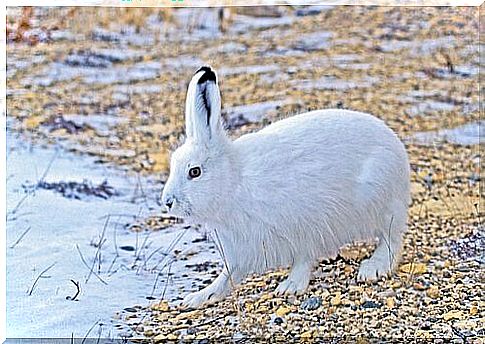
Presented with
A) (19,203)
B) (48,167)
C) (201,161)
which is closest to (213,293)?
(201,161)

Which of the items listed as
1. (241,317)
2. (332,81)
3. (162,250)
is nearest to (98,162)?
(162,250)

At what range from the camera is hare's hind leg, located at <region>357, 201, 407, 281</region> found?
1545 mm

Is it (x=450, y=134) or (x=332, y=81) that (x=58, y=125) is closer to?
(x=332, y=81)

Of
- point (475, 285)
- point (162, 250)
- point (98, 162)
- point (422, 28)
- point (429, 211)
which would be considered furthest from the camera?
point (422, 28)

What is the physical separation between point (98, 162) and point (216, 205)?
832mm

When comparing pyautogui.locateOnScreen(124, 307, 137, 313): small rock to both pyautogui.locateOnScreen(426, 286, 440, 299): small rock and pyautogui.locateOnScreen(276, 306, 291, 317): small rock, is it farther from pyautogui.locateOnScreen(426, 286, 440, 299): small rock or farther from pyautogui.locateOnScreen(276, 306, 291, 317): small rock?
pyautogui.locateOnScreen(426, 286, 440, 299): small rock

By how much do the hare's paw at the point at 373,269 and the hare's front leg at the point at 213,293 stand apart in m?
0.23

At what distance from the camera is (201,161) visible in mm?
1447

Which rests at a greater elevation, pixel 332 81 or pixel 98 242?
pixel 332 81

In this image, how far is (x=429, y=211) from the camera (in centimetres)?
190

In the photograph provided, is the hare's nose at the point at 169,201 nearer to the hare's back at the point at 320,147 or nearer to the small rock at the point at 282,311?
the hare's back at the point at 320,147

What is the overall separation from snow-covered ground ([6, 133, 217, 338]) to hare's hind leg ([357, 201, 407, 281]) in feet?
1.04

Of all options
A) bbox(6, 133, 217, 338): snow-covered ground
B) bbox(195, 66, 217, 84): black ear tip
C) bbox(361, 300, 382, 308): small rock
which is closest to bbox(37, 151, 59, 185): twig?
bbox(6, 133, 217, 338): snow-covered ground

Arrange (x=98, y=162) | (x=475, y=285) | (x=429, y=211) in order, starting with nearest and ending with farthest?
1. (x=475, y=285)
2. (x=429, y=211)
3. (x=98, y=162)
